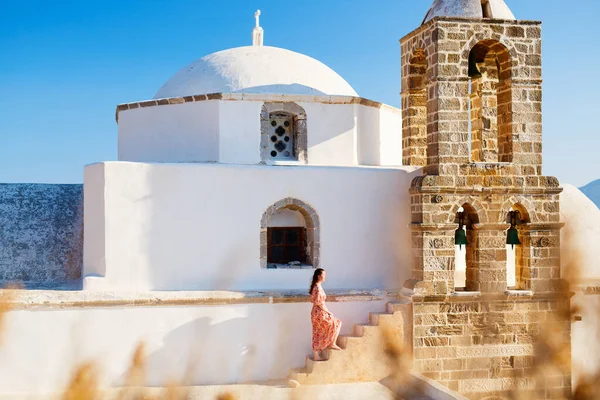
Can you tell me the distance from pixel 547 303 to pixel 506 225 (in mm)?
1211

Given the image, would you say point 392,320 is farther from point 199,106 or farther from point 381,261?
point 199,106

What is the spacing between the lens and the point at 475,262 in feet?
30.0

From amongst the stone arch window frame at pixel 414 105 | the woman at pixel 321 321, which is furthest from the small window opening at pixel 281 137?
the woman at pixel 321 321

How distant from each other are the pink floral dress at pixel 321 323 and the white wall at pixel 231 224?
84 centimetres

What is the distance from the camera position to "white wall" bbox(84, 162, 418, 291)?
340 inches

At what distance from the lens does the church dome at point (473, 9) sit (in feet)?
30.0

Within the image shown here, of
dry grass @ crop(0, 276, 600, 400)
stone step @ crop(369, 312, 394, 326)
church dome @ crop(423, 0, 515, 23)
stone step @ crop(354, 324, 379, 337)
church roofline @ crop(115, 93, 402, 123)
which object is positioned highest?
church dome @ crop(423, 0, 515, 23)

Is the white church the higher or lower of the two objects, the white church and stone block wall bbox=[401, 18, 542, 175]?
the lower

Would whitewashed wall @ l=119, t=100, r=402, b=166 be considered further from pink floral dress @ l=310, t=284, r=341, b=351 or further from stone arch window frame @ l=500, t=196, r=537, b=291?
pink floral dress @ l=310, t=284, r=341, b=351

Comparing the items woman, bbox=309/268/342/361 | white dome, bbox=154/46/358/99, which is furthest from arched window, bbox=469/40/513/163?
woman, bbox=309/268/342/361

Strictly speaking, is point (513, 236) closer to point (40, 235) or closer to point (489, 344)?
point (489, 344)

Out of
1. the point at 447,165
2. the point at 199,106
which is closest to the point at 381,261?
the point at 447,165

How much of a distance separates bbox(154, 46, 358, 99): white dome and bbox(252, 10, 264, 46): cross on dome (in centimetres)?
81

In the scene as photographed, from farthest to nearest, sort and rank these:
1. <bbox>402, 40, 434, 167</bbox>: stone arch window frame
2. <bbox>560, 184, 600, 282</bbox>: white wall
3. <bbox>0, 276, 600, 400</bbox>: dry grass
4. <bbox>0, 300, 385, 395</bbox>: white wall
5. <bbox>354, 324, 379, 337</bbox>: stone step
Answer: <bbox>560, 184, 600, 282</bbox>: white wall → <bbox>402, 40, 434, 167</bbox>: stone arch window frame → <bbox>354, 324, 379, 337</bbox>: stone step → <bbox>0, 300, 385, 395</bbox>: white wall → <bbox>0, 276, 600, 400</bbox>: dry grass
